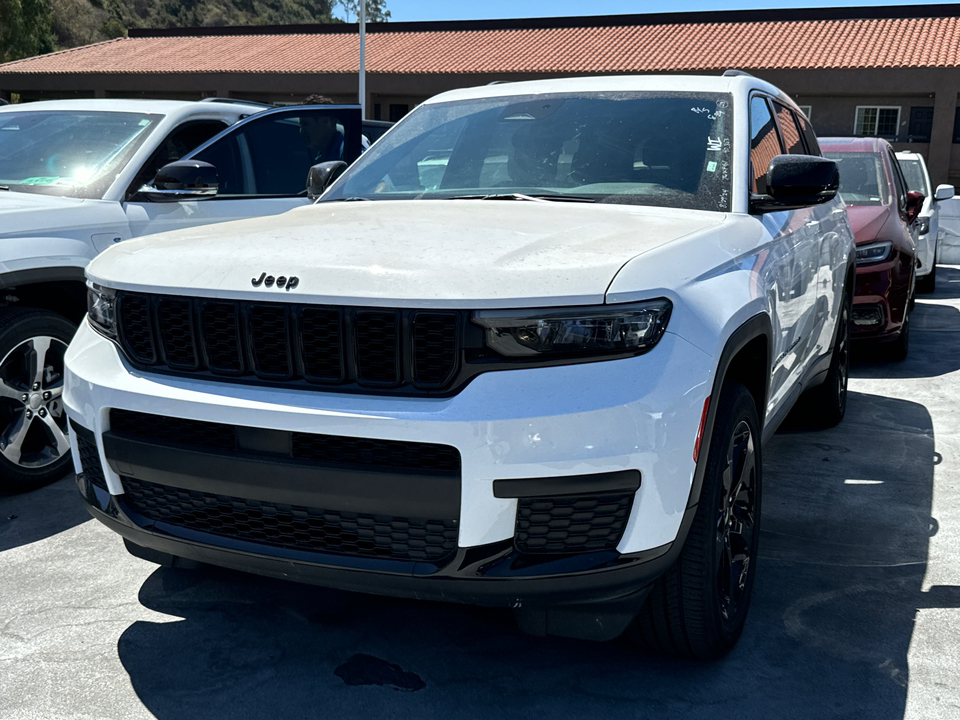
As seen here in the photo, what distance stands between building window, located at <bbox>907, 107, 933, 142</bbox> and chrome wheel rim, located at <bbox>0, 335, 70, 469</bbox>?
32637mm

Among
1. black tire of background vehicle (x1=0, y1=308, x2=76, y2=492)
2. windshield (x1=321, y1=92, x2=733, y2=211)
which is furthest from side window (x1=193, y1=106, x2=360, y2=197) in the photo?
windshield (x1=321, y1=92, x2=733, y2=211)

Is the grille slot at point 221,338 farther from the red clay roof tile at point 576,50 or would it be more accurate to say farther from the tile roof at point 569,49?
the red clay roof tile at point 576,50

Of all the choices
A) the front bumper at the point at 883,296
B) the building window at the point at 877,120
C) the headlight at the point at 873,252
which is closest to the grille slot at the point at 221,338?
the front bumper at the point at 883,296

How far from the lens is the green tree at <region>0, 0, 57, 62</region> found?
51.0 m

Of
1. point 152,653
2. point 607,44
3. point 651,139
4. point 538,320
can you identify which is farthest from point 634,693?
point 607,44

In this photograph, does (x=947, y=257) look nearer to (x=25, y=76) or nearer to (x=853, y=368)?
(x=853, y=368)

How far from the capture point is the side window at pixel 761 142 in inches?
144

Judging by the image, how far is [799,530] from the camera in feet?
13.4

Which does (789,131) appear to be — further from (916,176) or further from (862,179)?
(916,176)

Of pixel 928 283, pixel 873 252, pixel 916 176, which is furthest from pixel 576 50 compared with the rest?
pixel 873 252

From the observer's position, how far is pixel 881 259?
288 inches

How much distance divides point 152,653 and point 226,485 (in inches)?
32.2

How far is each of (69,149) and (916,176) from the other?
10.7 meters

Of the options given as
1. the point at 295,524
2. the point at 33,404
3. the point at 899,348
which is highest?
the point at 295,524
